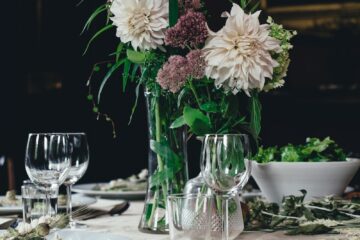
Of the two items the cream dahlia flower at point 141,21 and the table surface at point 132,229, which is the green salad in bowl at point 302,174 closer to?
the table surface at point 132,229

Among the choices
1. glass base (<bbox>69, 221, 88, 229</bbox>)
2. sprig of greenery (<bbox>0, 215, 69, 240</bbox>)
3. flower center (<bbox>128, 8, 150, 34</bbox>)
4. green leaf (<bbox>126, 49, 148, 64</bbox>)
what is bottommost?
glass base (<bbox>69, 221, 88, 229</bbox>)

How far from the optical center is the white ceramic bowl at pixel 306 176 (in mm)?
1452

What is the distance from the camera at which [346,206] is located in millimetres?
1381

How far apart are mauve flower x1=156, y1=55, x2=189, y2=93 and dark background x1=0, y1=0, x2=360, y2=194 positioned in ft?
9.88

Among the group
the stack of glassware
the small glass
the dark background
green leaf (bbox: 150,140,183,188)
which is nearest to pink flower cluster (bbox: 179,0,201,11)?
green leaf (bbox: 150,140,183,188)

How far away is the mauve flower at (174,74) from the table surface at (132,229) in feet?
0.88

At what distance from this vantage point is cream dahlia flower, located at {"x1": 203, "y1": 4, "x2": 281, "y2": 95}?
111 cm

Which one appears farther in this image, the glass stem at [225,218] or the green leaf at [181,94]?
the green leaf at [181,94]

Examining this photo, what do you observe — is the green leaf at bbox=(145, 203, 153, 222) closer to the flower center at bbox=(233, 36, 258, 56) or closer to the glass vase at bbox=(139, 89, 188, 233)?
the glass vase at bbox=(139, 89, 188, 233)

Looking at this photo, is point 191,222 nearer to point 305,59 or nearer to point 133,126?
point 133,126

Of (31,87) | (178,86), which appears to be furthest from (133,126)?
(178,86)

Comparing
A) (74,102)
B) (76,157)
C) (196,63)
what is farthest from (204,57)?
(74,102)

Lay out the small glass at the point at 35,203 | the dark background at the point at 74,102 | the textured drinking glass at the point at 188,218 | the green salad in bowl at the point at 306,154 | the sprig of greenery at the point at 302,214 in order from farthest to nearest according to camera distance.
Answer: the dark background at the point at 74,102 < the green salad in bowl at the point at 306,154 < the small glass at the point at 35,203 < the sprig of greenery at the point at 302,214 < the textured drinking glass at the point at 188,218

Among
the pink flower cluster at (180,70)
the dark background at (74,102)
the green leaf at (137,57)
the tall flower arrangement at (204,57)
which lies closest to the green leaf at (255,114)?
the tall flower arrangement at (204,57)
